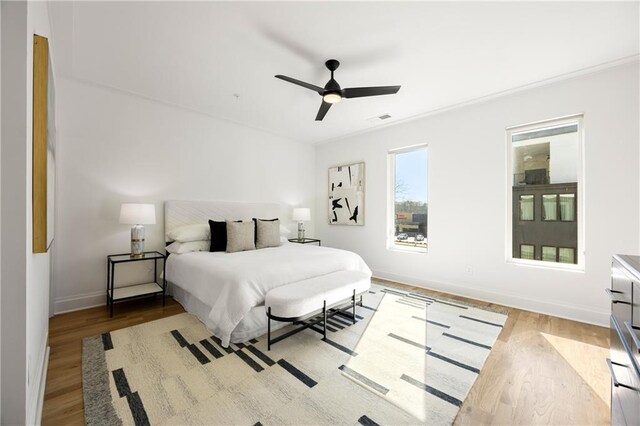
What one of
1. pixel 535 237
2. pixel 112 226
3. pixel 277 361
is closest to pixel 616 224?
pixel 535 237

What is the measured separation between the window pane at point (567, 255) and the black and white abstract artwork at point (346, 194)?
2727 millimetres

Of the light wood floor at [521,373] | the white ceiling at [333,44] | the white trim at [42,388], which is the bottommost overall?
the light wood floor at [521,373]

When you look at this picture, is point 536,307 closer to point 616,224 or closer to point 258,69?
point 616,224

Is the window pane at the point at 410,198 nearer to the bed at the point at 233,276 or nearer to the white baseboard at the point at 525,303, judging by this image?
the white baseboard at the point at 525,303

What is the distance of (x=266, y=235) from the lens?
3.85 meters

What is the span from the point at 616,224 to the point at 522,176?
3.21ft

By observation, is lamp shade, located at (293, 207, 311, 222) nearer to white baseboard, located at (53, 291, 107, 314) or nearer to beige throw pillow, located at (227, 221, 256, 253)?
beige throw pillow, located at (227, 221, 256, 253)

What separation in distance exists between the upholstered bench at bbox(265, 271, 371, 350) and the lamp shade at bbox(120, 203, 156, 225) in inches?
73.3

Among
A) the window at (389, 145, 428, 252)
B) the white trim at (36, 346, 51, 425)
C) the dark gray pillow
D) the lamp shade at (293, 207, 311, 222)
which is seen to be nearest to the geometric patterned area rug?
the white trim at (36, 346, 51, 425)

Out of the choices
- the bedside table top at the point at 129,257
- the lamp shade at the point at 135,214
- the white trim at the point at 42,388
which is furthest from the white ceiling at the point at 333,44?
the white trim at the point at 42,388

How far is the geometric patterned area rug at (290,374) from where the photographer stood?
1.52 metres

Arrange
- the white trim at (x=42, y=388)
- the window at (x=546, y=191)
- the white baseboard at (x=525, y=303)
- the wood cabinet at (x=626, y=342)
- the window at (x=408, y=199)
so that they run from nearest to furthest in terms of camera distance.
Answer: the wood cabinet at (x=626, y=342), the white trim at (x=42, y=388), the white baseboard at (x=525, y=303), the window at (x=546, y=191), the window at (x=408, y=199)

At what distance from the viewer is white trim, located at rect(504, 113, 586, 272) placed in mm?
2934

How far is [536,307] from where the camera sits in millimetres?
3117
